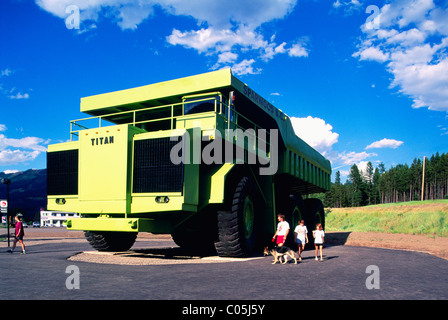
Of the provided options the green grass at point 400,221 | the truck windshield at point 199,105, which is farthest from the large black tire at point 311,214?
the green grass at point 400,221

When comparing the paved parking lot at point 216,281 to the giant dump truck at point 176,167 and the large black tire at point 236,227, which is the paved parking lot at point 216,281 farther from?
the giant dump truck at point 176,167

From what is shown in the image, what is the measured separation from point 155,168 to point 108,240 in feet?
14.0

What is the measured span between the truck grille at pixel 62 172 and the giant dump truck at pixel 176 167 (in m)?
0.03

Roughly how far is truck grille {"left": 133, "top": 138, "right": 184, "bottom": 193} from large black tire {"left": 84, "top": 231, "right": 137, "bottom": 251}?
3470mm

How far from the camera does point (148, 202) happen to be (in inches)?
353

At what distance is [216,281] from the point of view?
6.73 m

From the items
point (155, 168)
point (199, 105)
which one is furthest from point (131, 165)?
point (199, 105)

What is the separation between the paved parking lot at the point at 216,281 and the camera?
5559mm

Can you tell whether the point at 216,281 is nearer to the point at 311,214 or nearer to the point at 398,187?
the point at 311,214

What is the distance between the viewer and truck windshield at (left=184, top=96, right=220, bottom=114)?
33.4ft

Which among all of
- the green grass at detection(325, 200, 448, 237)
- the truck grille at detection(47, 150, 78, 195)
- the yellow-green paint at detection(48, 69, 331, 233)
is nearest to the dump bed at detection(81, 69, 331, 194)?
the yellow-green paint at detection(48, 69, 331, 233)

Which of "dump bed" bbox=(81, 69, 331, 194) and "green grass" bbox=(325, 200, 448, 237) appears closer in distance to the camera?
"dump bed" bbox=(81, 69, 331, 194)

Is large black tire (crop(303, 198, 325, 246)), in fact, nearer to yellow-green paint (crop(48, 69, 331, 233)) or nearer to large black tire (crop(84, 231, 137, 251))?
yellow-green paint (crop(48, 69, 331, 233))
